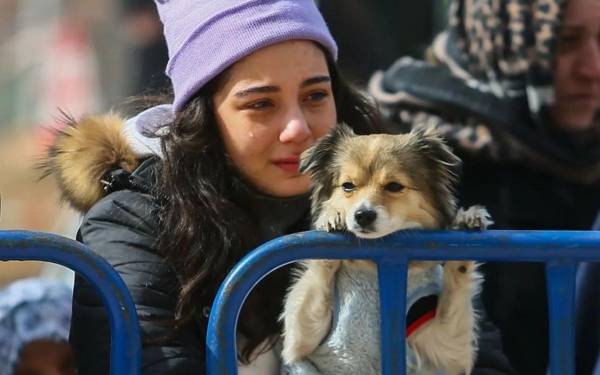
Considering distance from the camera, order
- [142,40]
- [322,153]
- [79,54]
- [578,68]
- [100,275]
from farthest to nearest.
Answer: [79,54] → [142,40] → [578,68] → [322,153] → [100,275]

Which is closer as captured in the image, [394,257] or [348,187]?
[394,257]

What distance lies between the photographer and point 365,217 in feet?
7.31

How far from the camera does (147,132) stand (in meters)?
2.76

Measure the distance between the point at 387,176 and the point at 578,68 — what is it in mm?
1536

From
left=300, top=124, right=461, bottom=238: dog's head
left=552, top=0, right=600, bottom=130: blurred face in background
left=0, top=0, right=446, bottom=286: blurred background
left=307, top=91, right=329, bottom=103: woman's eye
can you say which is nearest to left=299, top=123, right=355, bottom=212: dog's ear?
left=300, top=124, right=461, bottom=238: dog's head

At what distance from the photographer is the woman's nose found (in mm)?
2574

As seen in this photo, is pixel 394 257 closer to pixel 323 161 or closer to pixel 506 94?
pixel 323 161

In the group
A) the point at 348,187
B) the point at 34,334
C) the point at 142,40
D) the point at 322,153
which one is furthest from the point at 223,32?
the point at 142,40

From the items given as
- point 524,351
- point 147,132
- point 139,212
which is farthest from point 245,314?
point 524,351

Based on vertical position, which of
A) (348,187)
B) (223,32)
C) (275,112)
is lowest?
(348,187)

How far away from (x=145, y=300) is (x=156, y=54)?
3425 millimetres

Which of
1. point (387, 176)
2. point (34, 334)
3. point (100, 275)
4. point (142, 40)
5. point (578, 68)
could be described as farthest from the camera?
point (142, 40)

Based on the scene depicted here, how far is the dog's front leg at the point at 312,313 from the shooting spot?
2.39m

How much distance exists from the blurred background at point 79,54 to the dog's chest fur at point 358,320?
7.77 ft
